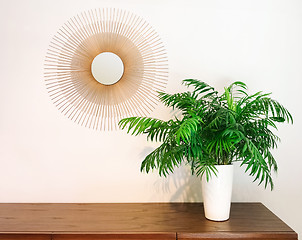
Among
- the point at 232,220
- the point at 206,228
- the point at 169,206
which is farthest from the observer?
the point at 169,206

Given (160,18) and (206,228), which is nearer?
(206,228)

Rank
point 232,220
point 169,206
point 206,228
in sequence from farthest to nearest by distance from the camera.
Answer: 1. point 169,206
2. point 232,220
3. point 206,228

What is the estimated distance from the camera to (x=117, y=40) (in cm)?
190

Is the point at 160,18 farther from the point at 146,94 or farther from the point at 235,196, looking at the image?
the point at 235,196

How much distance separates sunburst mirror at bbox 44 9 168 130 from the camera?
1896 mm

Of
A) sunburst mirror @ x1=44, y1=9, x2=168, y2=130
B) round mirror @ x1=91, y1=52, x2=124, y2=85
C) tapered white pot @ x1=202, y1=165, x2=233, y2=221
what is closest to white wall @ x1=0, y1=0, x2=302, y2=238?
sunburst mirror @ x1=44, y1=9, x2=168, y2=130

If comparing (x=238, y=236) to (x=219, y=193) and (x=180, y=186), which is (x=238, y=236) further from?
(x=180, y=186)

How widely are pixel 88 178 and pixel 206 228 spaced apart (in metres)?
0.84

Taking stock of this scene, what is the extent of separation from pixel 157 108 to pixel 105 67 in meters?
0.43

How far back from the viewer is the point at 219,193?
151 centimetres

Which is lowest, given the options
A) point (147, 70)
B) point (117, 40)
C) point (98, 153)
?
point (98, 153)

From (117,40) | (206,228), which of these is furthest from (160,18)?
(206,228)

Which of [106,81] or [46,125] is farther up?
[106,81]

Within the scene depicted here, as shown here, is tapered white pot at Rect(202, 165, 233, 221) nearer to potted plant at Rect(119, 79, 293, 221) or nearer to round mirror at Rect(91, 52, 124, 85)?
potted plant at Rect(119, 79, 293, 221)
